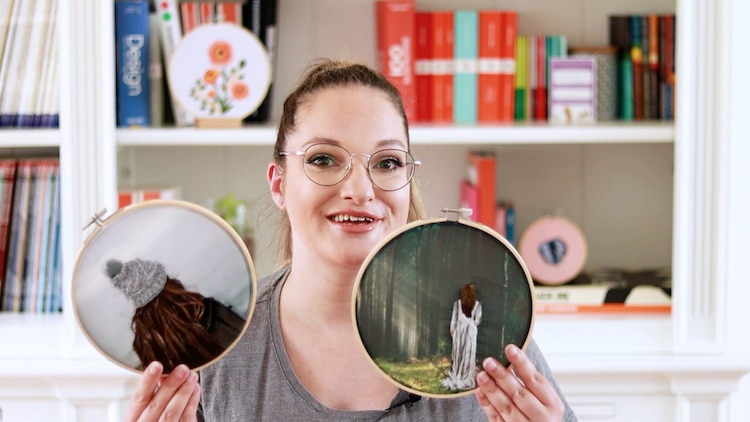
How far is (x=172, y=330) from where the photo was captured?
1.18 metres

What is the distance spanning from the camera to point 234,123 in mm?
2092

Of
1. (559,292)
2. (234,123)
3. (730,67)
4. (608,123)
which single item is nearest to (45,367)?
(234,123)

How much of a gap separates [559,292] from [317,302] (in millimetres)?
904

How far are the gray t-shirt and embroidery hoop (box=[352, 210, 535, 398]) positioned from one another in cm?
13

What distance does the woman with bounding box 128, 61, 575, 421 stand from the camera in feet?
3.92

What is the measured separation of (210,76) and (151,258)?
98 cm

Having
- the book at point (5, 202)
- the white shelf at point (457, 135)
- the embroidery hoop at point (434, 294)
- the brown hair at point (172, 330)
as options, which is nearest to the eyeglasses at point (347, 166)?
the embroidery hoop at point (434, 294)

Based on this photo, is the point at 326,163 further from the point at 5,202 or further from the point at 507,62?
the point at 5,202

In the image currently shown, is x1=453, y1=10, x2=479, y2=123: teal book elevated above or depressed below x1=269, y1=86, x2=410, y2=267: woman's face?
above

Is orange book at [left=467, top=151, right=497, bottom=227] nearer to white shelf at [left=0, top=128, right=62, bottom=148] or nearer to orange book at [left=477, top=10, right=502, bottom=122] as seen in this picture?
orange book at [left=477, top=10, right=502, bottom=122]

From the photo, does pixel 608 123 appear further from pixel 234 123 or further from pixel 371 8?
pixel 234 123

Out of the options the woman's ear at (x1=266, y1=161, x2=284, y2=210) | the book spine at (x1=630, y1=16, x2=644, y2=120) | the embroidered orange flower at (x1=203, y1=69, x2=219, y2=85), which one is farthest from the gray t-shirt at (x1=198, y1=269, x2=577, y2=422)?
the book spine at (x1=630, y1=16, x2=644, y2=120)

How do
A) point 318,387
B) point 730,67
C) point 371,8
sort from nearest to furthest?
1. point 318,387
2. point 730,67
3. point 371,8

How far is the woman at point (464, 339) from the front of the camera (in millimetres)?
1167
